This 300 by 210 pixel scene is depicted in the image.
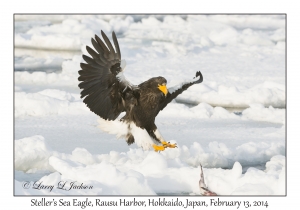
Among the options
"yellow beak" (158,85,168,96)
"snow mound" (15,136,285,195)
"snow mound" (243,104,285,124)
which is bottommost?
"snow mound" (15,136,285,195)

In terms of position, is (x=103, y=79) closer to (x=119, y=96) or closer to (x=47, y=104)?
(x=119, y=96)

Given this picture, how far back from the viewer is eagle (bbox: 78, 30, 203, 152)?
5547 millimetres

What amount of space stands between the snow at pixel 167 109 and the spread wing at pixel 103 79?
0.25 meters

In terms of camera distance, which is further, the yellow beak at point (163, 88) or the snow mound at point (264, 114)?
the snow mound at point (264, 114)

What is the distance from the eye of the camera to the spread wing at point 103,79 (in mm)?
5523

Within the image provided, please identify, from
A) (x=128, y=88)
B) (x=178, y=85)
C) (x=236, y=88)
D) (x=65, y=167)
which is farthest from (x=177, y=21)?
(x=65, y=167)

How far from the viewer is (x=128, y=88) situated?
19.0 feet

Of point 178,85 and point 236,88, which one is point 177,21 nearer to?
point 236,88

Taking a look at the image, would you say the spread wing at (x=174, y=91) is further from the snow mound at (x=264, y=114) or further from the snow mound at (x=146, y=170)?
the snow mound at (x=264, y=114)

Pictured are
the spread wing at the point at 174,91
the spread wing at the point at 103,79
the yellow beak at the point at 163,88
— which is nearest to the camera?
the spread wing at the point at 103,79

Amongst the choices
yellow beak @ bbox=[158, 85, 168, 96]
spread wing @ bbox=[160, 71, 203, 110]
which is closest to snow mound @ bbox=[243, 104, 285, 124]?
spread wing @ bbox=[160, 71, 203, 110]

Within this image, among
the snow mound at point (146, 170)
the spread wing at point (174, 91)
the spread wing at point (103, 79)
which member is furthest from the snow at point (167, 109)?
the spread wing at point (174, 91)

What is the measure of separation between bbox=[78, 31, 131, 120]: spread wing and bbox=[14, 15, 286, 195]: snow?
250 millimetres

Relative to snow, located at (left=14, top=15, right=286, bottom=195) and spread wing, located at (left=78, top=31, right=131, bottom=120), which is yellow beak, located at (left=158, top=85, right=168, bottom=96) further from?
snow, located at (left=14, top=15, right=286, bottom=195)
